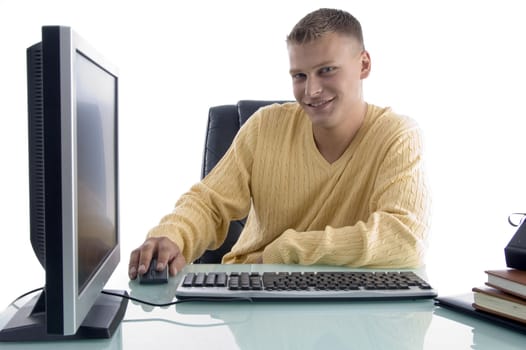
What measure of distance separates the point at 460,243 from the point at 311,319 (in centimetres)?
215

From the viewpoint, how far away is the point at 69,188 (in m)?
0.62

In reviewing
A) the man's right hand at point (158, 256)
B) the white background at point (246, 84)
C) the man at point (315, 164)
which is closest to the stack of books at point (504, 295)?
the man at point (315, 164)

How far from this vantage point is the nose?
60.9 inches

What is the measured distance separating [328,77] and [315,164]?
9.1 inches

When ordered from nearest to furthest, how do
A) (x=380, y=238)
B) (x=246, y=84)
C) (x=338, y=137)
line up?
1. (x=380, y=238)
2. (x=338, y=137)
3. (x=246, y=84)

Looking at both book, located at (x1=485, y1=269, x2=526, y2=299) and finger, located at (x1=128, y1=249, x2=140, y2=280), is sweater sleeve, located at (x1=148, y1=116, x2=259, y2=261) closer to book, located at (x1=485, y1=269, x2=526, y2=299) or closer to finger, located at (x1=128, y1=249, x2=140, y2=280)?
finger, located at (x1=128, y1=249, x2=140, y2=280)

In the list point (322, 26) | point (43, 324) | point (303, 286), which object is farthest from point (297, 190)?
point (43, 324)

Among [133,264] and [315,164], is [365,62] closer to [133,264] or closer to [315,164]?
[315,164]

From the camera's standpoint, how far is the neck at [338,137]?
5.38ft

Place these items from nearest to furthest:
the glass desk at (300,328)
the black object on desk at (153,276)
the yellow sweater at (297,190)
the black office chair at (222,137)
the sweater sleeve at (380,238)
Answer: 1. the glass desk at (300,328)
2. the black object on desk at (153,276)
3. the sweater sleeve at (380,238)
4. the yellow sweater at (297,190)
5. the black office chair at (222,137)

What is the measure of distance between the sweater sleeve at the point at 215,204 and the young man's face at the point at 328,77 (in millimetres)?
189

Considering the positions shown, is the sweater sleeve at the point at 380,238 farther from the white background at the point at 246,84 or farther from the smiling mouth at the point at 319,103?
the white background at the point at 246,84

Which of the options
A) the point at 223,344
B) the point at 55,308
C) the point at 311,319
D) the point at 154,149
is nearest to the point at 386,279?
the point at 311,319

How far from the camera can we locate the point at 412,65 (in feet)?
9.11
